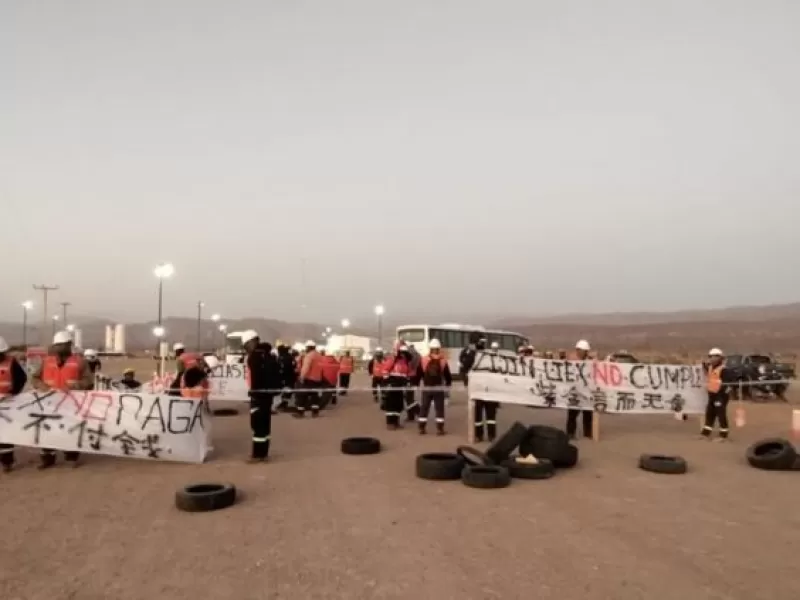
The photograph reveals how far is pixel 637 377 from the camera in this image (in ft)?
50.7

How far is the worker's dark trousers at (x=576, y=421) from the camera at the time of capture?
592 inches

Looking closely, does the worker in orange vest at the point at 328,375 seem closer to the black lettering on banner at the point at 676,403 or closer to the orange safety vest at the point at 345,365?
the orange safety vest at the point at 345,365

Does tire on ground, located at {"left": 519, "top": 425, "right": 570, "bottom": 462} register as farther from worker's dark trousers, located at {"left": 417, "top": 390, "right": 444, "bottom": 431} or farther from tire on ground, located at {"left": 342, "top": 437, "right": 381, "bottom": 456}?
worker's dark trousers, located at {"left": 417, "top": 390, "right": 444, "bottom": 431}

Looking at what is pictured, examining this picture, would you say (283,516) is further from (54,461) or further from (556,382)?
(556,382)

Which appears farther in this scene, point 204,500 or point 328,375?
point 328,375

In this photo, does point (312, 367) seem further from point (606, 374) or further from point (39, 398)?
point (39, 398)

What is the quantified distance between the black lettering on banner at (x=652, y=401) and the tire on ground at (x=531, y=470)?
19.1 feet

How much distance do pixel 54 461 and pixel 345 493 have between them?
5.47 meters

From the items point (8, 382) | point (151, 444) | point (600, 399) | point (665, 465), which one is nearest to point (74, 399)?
point (8, 382)

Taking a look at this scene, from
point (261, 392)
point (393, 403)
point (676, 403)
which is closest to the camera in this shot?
point (261, 392)

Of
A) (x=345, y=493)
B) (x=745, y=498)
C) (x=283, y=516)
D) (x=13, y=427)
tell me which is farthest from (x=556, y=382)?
(x=13, y=427)

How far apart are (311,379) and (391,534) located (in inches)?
520

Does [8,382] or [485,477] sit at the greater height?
[8,382]

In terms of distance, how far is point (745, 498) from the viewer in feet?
29.9
